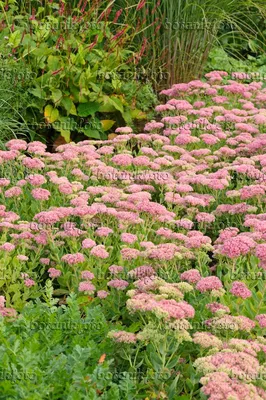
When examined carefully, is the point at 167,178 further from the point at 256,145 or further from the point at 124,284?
the point at 124,284

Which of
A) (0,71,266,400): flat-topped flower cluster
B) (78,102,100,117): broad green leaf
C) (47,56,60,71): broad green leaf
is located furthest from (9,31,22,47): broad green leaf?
(0,71,266,400): flat-topped flower cluster

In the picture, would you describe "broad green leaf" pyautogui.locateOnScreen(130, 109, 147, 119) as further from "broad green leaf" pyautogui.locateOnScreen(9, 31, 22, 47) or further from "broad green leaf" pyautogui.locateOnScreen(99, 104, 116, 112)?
"broad green leaf" pyautogui.locateOnScreen(9, 31, 22, 47)

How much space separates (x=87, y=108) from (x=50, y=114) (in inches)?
17.6

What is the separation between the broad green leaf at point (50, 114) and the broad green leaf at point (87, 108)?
12.2 inches

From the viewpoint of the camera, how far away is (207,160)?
6.36 meters

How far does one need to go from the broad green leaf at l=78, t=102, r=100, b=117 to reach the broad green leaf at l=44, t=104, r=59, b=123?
12.2 inches

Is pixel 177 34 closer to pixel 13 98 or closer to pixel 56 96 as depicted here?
pixel 56 96

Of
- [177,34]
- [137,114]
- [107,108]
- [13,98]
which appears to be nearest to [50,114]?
[13,98]

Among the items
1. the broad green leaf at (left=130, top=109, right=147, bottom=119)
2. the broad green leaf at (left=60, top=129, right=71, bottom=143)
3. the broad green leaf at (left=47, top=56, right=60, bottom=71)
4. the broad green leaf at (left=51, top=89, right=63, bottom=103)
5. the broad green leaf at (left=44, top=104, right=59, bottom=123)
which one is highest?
the broad green leaf at (left=47, top=56, right=60, bottom=71)

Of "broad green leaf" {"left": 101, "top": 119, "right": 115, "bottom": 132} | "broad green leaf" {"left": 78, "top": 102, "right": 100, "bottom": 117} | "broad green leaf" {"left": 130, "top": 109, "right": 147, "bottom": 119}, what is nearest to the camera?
"broad green leaf" {"left": 78, "top": 102, "right": 100, "bottom": 117}

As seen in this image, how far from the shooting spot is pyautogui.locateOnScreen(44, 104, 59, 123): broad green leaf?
24.7 feet

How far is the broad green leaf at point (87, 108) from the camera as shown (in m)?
7.77

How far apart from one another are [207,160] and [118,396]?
3476 mm

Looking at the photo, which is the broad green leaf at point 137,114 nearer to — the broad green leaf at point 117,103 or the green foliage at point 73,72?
the green foliage at point 73,72
